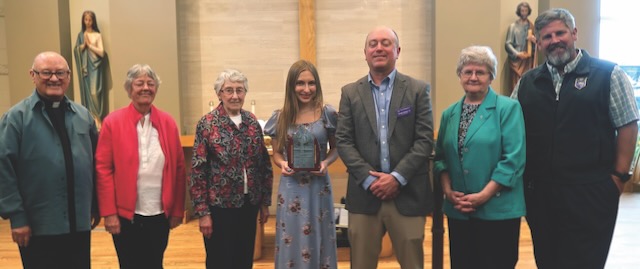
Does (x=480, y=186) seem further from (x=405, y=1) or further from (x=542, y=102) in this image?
(x=405, y=1)

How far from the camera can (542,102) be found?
2109 mm

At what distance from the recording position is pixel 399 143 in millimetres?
2178

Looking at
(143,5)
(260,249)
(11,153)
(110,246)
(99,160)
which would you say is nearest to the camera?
(11,153)

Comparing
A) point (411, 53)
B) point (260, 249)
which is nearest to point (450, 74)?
point (411, 53)

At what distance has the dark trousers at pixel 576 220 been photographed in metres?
2.06

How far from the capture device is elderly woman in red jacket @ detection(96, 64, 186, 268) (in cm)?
221

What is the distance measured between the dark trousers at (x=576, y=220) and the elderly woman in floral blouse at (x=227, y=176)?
4.45 ft

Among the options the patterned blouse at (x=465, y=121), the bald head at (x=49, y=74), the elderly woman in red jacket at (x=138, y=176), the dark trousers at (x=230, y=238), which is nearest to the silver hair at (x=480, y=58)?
the patterned blouse at (x=465, y=121)

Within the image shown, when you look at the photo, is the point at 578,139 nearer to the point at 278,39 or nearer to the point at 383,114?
the point at 383,114

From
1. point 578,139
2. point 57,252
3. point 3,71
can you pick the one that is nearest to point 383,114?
point 578,139

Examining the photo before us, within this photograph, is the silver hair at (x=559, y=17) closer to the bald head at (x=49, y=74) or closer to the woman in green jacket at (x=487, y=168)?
the woman in green jacket at (x=487, y=168)

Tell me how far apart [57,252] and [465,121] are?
6.29 feet

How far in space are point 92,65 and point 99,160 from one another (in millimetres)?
3506

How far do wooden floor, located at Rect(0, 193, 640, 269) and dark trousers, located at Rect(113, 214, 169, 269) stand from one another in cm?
136
